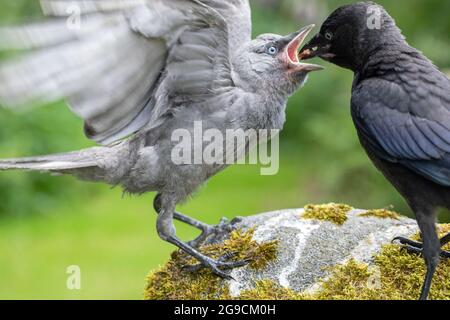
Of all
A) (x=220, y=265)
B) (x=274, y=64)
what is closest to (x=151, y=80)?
(x=274, y=64)

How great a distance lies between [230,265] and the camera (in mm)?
5062

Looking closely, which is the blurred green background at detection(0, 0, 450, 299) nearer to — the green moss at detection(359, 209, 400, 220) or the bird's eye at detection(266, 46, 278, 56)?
the green moss at detection(359, 209, 400, 220)

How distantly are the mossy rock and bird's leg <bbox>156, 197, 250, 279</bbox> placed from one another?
5 cm

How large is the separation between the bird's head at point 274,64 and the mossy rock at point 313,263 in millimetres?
914

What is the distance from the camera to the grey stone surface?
4977mm

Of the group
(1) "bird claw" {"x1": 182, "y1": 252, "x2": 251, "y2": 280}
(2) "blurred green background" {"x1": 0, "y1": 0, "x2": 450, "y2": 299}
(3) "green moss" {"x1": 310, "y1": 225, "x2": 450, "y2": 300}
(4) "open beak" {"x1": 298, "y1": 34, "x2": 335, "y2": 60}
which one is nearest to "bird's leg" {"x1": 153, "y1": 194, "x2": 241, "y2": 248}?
(1) "bird claw" {"x1": 182, "y1": 252, "x2": 251, "y2": 280}

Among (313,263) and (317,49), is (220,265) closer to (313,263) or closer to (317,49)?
(313,263)

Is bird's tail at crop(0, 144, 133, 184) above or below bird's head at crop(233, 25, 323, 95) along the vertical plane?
below

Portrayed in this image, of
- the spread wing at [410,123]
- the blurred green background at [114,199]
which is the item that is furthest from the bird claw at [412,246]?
the blurred green background at [114,199]

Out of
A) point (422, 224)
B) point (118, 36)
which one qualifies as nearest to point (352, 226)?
point (422, 224)

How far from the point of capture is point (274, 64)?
545 cm

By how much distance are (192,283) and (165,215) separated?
1.63 feet
